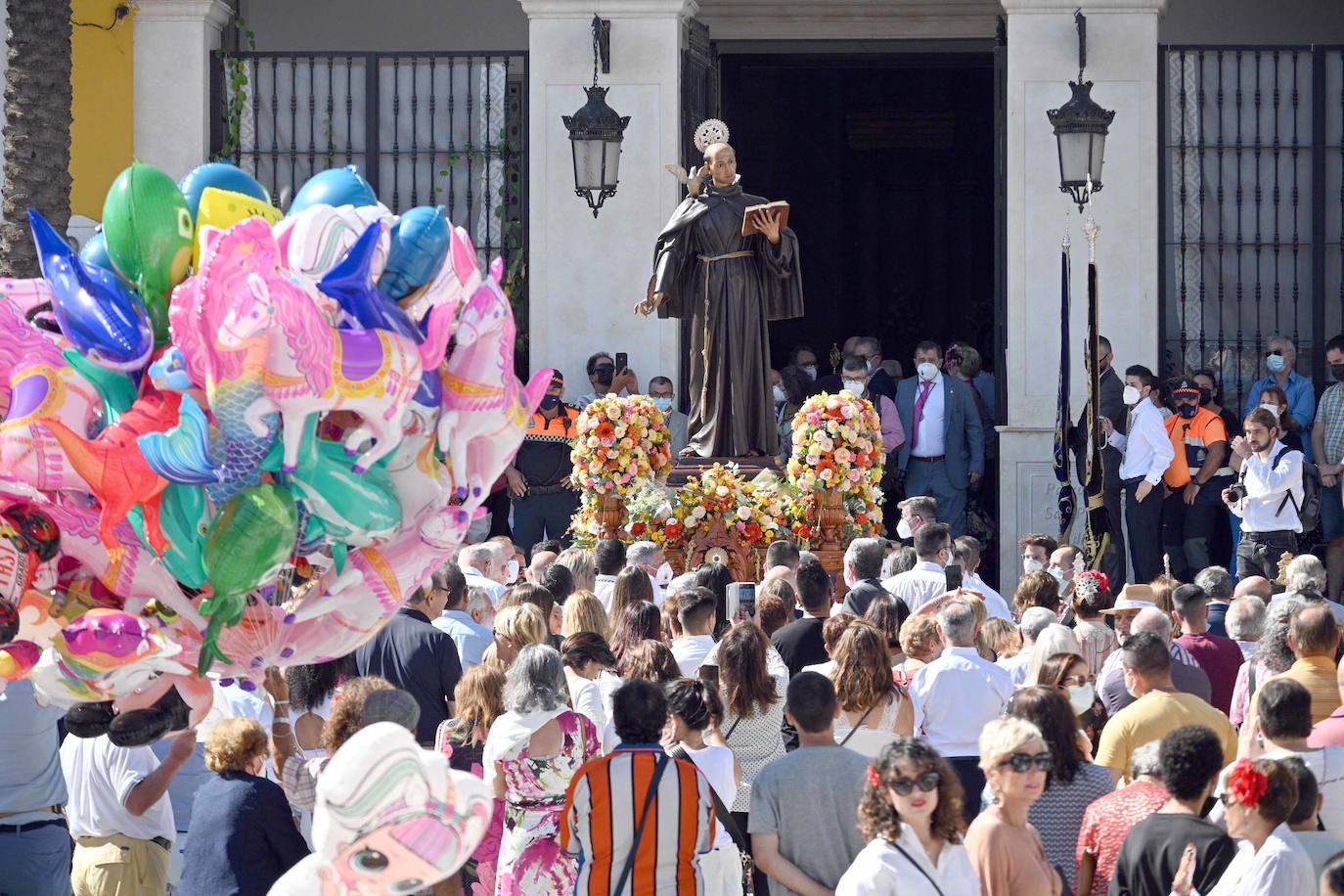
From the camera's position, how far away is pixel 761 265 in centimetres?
1307

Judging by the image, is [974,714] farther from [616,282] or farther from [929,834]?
[616,282]

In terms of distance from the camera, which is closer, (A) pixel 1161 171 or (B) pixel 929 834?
(B) pixel 929 834

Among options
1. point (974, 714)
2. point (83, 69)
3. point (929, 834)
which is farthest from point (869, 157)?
point (929, 834)

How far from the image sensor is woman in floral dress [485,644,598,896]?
6863 mm

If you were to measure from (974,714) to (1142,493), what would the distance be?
7.17m

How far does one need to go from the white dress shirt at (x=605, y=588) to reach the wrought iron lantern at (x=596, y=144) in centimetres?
541

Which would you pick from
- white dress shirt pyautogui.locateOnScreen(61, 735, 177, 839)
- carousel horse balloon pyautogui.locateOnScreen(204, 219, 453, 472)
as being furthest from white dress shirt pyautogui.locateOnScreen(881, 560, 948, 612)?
carousel horse balloon pyautogui.locateOnScreen(204, 219, 453, 472)

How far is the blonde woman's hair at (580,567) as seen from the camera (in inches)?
403

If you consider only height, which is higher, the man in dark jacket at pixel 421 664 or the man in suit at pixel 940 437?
the man in suit at pixel 940 437

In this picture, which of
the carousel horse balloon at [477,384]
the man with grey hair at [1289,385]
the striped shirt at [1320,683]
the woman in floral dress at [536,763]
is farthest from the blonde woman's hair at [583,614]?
the man with grey hair at [1289,385]

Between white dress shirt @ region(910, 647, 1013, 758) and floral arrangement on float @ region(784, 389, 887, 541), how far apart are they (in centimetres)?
471

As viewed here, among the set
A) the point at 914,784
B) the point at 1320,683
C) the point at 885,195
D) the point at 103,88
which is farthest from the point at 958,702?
the point at 885,195

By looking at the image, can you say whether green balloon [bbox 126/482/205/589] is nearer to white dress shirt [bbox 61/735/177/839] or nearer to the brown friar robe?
white dress shirt [bbox 61/735/177/839]

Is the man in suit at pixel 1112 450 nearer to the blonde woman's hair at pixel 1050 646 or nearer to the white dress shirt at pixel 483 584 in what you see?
the white dress shirt at pixel 483 584
